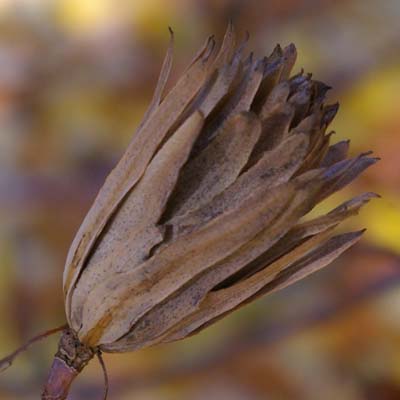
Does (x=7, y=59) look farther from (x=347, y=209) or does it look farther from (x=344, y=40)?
(x=347, y=209)

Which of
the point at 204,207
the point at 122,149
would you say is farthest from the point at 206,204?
the point at 122,149

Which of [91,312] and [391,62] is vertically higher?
[391,62]

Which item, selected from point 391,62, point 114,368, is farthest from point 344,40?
point 114,368

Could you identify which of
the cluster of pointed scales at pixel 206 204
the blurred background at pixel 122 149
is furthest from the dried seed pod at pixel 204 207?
the blurred background at pixel 122 149

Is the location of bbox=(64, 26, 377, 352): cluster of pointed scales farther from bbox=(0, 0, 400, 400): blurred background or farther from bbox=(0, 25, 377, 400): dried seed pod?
bbox=(0, 0, 400, 400): blurred background

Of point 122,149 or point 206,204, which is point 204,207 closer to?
point 206,204

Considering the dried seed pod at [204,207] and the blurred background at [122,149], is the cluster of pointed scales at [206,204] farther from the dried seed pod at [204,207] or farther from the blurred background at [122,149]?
the blurred background at [122,149]
